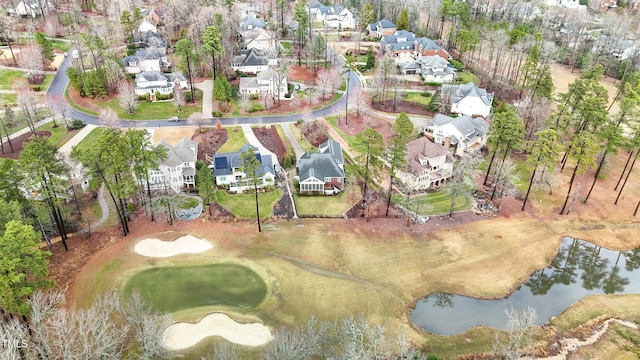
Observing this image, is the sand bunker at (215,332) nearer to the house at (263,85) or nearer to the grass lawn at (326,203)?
the grass lawn at (326,203)

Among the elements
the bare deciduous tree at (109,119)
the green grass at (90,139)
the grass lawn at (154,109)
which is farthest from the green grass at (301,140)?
the green grass at (90,139)

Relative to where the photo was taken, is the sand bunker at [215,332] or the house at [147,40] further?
the house at [147,40]

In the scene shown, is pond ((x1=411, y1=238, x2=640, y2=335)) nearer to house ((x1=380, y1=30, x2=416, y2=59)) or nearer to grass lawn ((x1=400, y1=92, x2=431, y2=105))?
grass lawn ((x1=400, y1=92, x2=431, y2=105))

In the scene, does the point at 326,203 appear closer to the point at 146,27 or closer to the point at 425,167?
the point at 425,167

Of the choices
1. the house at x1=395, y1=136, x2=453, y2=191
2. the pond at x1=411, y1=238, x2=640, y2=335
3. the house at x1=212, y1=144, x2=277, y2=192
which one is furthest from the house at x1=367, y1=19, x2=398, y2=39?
the pond at x1=411, y1=238, x2=640, y2=335

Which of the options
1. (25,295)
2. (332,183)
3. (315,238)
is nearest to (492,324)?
(315,238)

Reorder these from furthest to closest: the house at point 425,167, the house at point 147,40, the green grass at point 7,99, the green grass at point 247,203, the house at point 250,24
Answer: the house at point 250,24 → the house at point 147,40 → the green grass at point 7,99 → the house at point 425,167 → the green grass at point 247,203
